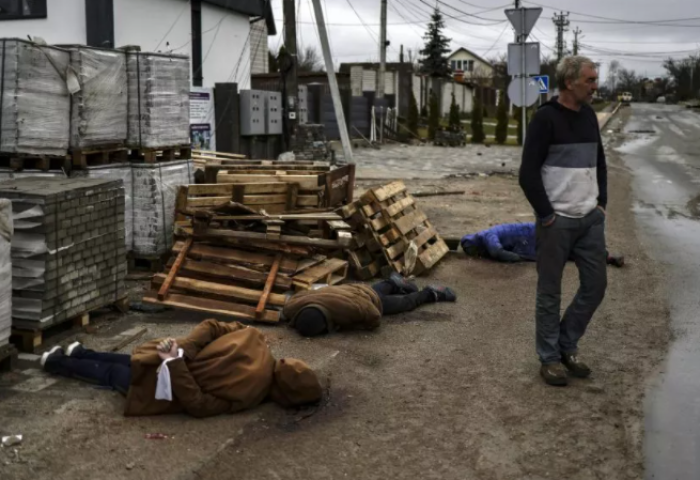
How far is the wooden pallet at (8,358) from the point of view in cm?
542

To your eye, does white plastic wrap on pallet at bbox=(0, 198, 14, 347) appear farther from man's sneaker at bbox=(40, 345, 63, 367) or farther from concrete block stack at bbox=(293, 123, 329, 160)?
concrete block stack at bbox=(293, 123, 329, 160)

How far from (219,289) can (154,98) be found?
252cm

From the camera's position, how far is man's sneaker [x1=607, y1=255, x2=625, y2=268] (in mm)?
9430

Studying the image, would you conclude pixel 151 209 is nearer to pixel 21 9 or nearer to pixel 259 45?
pixel 21 9

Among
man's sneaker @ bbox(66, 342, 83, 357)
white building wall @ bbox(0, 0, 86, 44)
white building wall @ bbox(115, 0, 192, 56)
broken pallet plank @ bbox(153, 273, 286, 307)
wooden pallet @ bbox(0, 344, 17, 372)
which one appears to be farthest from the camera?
white building wall @ bbox(115, 0, 192, 56)

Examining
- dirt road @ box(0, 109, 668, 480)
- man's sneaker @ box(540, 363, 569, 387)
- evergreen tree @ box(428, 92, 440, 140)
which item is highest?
evergreen tree @ box(428, 92, 440, 140)

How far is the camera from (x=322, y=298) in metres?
6.56

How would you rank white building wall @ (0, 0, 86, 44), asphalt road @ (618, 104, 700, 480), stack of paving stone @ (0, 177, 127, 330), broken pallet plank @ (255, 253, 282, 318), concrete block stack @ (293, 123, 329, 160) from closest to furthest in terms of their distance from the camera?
asphalt road @ (618, 104, 700, 480) → stack of paving stone @ (0, 177, 127, 330) → broken pallet plank @ (255, 253, 282, 318) → white building wall @ (0, 0, 86, 44) → concrete block stack @ (293, 123, 329, 160)

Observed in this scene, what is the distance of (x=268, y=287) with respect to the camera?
23.2 ft

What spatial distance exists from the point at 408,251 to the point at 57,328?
3.86m

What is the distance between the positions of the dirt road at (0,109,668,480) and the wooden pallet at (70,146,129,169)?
1781 millimetres

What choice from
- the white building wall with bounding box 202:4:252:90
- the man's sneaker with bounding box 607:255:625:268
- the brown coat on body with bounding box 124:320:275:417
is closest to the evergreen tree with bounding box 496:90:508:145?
the white building wall with bounding box 202:4:252:90

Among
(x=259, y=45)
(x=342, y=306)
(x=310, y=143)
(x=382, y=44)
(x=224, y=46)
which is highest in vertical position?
(x=382, y=44)

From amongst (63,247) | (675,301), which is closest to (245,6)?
(675,301)
